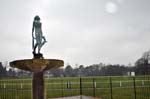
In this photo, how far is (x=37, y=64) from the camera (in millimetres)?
9398

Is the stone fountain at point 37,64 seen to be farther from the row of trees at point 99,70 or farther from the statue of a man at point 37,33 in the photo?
the row of trees at point 99,70

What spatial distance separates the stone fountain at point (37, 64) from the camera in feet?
30.8

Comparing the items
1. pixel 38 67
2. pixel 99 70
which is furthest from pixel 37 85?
pixel 99 70

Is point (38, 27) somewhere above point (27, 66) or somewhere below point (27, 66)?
above

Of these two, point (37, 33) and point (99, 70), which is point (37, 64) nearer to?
point (37, 33)

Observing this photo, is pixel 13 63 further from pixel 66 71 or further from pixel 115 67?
pixel 66 71

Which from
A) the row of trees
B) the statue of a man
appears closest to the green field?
the statue of a man

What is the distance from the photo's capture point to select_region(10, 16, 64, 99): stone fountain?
30.8 ft

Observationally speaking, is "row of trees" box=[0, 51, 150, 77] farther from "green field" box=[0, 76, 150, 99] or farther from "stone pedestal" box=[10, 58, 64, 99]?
"stone pedestal" box=[10, 58, 64, 99]

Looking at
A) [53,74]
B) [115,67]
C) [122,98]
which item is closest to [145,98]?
[122,98]

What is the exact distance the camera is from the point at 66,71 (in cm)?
12375

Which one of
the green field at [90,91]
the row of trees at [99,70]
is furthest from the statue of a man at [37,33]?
the row of trees at [99,70]

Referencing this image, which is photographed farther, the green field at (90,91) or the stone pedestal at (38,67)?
the green field at (90,91)

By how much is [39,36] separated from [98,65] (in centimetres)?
12927
